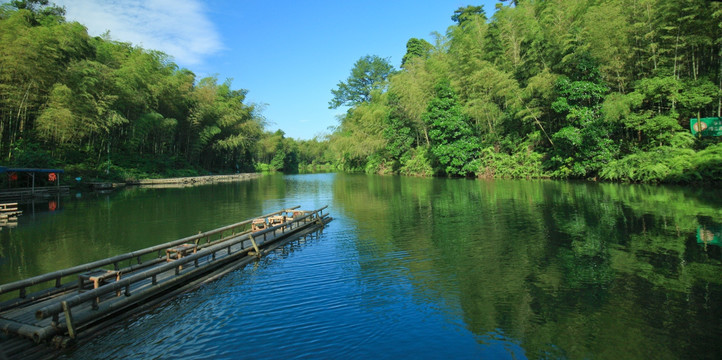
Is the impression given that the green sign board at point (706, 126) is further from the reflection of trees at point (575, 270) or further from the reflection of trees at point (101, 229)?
the reflection of trees at point (101, 229)

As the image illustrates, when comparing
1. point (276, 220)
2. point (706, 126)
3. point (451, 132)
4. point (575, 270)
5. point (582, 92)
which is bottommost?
point (575, 270)

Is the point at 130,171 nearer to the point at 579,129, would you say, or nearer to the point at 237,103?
the point at 237,103

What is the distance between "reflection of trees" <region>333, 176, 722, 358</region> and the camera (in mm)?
5027

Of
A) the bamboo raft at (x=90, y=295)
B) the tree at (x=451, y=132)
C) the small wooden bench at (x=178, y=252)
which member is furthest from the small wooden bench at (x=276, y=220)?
the tree at (x=451, y=132)

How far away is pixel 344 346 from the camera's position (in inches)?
198

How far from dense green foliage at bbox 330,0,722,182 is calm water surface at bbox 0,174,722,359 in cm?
1085

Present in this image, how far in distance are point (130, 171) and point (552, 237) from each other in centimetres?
4188

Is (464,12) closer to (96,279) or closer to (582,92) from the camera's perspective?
(582,92)

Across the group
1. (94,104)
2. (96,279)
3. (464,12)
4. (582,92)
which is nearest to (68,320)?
(96,279)

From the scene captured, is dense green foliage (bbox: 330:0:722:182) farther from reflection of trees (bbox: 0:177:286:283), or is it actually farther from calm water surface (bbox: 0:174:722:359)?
reflection of trees (bbox: 0:177:286:283)

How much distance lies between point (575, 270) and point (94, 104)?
122ft

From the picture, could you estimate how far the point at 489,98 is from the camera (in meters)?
36.5

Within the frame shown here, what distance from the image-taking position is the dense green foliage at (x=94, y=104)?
85.3ft

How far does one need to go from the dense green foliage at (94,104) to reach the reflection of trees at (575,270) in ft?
90.6
